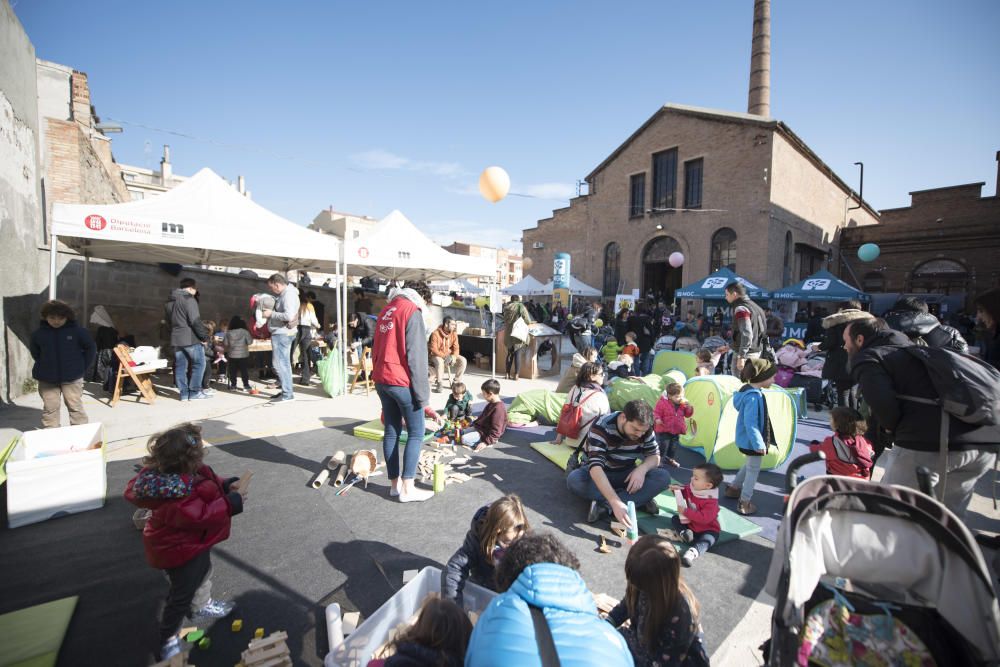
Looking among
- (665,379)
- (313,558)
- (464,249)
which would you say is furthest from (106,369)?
(464,249)

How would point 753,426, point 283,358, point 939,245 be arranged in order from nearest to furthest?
point 753,426
point 283,358
point 939,245

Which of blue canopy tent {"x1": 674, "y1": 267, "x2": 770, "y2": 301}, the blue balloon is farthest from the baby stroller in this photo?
the blue balloon

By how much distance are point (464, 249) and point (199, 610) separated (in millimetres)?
62505

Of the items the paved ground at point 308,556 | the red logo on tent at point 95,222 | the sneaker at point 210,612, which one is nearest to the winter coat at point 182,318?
the red logo on tent at point 95,222

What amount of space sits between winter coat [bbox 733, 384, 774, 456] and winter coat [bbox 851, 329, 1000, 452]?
105 centimetres

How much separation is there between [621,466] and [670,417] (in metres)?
1.53

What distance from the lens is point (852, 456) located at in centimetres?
359

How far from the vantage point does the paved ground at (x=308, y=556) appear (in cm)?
239

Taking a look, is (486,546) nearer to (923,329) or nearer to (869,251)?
(923,329)

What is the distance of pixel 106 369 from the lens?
281 inches

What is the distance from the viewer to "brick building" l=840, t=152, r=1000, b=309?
2045 cm

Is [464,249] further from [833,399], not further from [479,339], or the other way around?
→ [833,399]

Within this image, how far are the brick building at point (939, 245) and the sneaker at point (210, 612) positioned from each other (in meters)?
27.4

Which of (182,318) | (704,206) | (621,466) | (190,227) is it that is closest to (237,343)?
(182,318)
